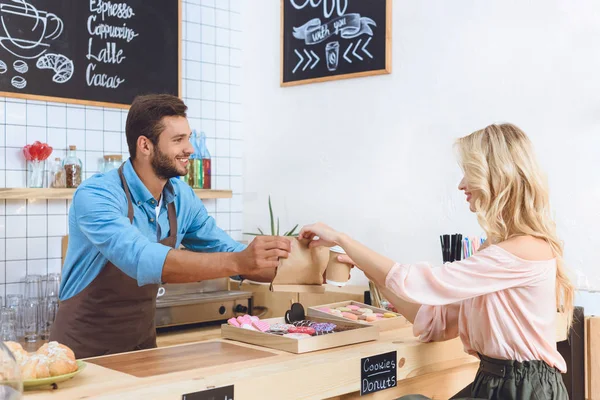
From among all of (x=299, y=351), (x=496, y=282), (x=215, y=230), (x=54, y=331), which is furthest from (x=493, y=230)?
(x=54, y=331)

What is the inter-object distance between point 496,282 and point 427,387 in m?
0.66

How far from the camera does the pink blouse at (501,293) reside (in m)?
2.07

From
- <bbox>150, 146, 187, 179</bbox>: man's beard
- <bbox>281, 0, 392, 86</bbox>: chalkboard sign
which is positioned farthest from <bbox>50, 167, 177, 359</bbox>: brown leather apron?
<bbox>281, 0, 392, 86</bbox>: chalkboard sign

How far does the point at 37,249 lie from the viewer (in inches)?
155

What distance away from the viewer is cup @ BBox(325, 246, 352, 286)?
2.50m

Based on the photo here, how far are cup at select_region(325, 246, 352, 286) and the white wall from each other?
134 centimetres

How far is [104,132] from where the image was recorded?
4219 mm

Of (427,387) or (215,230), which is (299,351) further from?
(215,230)

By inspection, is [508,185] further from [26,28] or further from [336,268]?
[26,28]

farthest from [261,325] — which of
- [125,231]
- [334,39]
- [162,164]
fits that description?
[334,39]

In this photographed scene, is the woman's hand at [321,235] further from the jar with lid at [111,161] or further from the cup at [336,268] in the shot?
the jar with lid at [111,161]

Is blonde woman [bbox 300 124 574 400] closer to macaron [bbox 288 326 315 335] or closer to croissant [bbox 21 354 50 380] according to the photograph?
macaron [bbox 288 326 315 335]

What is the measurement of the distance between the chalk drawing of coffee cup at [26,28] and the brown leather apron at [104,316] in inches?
62.4

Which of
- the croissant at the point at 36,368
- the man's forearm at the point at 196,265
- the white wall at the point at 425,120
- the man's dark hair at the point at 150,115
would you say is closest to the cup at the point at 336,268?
the man's forearm at the point at 196,265
